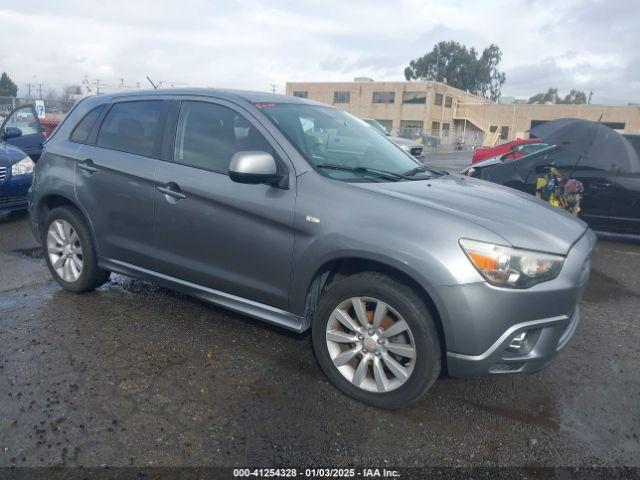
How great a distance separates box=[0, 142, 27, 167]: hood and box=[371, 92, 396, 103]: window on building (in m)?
55.6

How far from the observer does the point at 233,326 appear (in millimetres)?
4055

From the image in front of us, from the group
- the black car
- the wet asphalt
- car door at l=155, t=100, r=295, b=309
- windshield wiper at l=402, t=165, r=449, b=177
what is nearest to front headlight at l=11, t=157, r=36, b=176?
the wet asphalt

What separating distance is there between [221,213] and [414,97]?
5822 cm

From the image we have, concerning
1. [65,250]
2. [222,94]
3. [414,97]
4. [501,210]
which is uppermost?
[414,97]

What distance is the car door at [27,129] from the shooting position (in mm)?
9050

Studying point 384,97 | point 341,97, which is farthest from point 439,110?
point 341,97

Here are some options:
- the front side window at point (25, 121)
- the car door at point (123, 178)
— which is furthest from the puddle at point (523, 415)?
the front side window at point (25, 121)

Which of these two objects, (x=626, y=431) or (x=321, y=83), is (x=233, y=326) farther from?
(x=321, y=83)

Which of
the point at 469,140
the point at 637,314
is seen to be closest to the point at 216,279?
the point at 637,314

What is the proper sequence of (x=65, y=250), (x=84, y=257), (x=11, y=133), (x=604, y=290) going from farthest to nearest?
(x=11, y=133) < (x=604, y=290) < (x=65, y=250) < (x=84, y=257)

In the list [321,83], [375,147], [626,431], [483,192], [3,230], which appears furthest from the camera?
[321,83]

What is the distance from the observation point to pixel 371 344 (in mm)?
3000

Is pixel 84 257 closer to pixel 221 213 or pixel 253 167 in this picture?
pixel 221 213

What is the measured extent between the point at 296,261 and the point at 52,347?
189 centimetres
